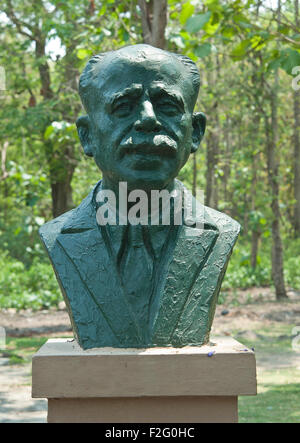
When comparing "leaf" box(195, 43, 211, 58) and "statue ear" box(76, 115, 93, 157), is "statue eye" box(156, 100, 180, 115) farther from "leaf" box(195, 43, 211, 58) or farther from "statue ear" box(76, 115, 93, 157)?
"leaf" box(195, 43, 211, 58)

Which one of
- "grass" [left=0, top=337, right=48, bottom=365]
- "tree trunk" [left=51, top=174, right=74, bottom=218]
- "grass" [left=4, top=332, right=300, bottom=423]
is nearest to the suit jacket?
"grass" [left=4, top=332, right=300, bottom=423]

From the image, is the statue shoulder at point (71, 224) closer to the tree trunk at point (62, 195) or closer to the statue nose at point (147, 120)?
the statue nose at point (147, 120)

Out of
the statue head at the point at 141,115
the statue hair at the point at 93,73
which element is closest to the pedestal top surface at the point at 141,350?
the statue head at the point at 141,115

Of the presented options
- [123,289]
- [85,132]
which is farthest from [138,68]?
[123,289]

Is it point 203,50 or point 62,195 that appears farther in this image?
point 62,195

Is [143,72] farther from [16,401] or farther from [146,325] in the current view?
[16,401]

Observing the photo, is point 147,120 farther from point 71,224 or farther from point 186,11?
point 186,11

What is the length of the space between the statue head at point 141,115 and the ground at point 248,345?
2.93 meters

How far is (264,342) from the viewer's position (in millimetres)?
8016

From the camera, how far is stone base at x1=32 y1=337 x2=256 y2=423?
9.74 ft

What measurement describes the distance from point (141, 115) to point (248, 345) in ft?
17.6

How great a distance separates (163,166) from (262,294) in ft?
29.8

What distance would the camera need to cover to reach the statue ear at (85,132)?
336 centimetres

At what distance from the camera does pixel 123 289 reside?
10.5 feet
